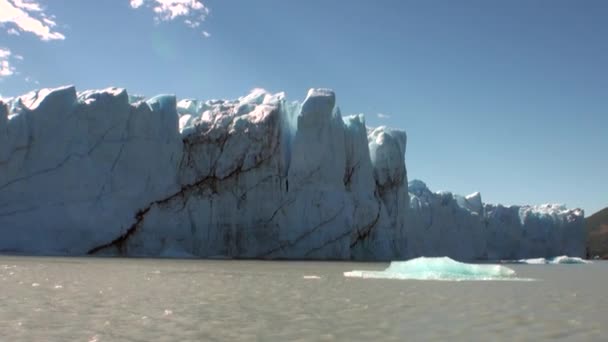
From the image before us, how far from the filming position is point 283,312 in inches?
219

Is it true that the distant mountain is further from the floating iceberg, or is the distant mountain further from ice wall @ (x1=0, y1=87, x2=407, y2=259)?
the floating iceberg

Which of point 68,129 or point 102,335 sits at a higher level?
point 68,129

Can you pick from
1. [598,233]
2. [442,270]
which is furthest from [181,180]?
[598,233]

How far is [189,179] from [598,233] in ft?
292

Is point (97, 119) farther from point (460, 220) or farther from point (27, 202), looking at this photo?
point (460, 220)

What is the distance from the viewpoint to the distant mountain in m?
77.3

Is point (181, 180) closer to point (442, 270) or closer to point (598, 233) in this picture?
point (442, 270)

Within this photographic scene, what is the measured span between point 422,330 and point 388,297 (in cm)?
250

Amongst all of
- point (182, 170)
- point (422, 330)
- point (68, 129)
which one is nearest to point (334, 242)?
point (182, 170)

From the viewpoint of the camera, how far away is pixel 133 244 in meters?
21.5

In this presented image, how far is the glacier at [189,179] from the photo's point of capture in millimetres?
20812

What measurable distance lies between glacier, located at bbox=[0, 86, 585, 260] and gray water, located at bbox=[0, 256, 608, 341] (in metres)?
12.9

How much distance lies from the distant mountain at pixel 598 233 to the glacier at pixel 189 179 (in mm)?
58343

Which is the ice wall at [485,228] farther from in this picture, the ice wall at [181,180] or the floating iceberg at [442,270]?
the floating iceberg at [442,270]
